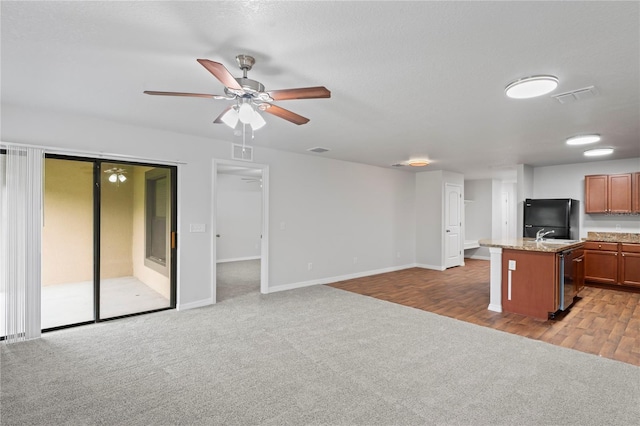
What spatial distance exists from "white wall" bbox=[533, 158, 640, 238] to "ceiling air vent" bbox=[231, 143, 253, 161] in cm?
607

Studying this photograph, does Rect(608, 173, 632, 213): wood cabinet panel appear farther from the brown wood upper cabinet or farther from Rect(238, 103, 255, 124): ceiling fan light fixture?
Rect(238, 103, 255, 124): ceiling fan light fixture

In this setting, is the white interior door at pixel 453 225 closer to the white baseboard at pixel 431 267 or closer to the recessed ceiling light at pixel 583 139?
the white baseboard at pixel 431 267

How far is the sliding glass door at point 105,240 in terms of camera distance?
11.9 feet

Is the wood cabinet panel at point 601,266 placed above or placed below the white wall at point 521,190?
below

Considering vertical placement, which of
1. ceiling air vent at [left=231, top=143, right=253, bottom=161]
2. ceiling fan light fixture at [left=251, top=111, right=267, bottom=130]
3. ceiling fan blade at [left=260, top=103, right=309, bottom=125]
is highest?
ceiling air vent at [left=231, top=143, right=253, bottom=161]

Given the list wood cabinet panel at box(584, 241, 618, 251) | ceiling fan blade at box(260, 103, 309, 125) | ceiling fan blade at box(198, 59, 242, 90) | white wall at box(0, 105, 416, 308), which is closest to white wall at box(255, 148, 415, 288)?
white wall at box(0, 105, 416, 308)

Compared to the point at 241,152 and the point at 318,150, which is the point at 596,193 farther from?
the point at 241,152

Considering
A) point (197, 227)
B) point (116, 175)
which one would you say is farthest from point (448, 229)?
point (116, 175)

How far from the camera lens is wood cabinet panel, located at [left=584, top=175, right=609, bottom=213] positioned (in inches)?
233

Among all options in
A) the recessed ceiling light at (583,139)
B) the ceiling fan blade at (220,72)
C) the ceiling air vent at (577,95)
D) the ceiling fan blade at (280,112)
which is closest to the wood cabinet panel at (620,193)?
the recessed ceiling light at (583,139)

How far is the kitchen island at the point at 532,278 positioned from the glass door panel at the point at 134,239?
15.0 feet

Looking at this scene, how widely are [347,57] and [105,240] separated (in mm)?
3641

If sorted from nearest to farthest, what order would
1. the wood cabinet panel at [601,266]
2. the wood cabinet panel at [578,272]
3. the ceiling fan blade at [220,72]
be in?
the ceiling fan blade at [220,72]
the wood cabinet panel at [578,272]
the wood cabinet panel at [601,266]

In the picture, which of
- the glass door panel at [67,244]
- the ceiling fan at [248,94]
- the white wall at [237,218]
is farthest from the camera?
the white wall at [237,218]
